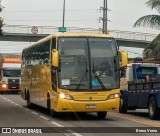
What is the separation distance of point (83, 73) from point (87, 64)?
0.40 metres

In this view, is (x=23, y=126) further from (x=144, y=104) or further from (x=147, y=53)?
(x=147, y=53)

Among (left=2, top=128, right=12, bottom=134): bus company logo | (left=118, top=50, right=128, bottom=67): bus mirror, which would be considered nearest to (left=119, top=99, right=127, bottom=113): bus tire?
(left=118, top=50, right=128, bottom=67): bus mirror

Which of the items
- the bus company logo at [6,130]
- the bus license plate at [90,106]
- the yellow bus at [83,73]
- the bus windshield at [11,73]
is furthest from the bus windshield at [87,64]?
the bus windshield at [11,73]

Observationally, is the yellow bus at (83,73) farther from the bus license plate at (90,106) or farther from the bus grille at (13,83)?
the bus grille at (13,83)

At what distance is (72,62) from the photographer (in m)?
19.3

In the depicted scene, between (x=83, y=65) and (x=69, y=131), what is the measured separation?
4.51 meters

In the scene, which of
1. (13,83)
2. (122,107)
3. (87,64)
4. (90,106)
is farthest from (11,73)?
(90,106)

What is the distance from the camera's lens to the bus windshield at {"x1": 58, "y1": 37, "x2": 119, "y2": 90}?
19.1m

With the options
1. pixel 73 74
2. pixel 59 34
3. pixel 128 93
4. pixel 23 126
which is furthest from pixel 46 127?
pixel 128 93

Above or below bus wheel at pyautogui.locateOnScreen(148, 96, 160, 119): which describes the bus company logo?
below

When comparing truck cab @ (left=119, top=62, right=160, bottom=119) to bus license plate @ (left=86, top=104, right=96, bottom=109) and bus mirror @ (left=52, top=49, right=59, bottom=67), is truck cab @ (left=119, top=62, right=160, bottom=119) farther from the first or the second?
bus mirror @ (left=52, top=49, right=59, bottom=67)

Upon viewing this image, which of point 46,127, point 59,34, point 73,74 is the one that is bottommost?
point 46,127

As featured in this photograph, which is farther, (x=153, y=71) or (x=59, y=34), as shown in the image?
(x=153, y=71)

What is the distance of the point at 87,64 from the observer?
1936 centimetres
